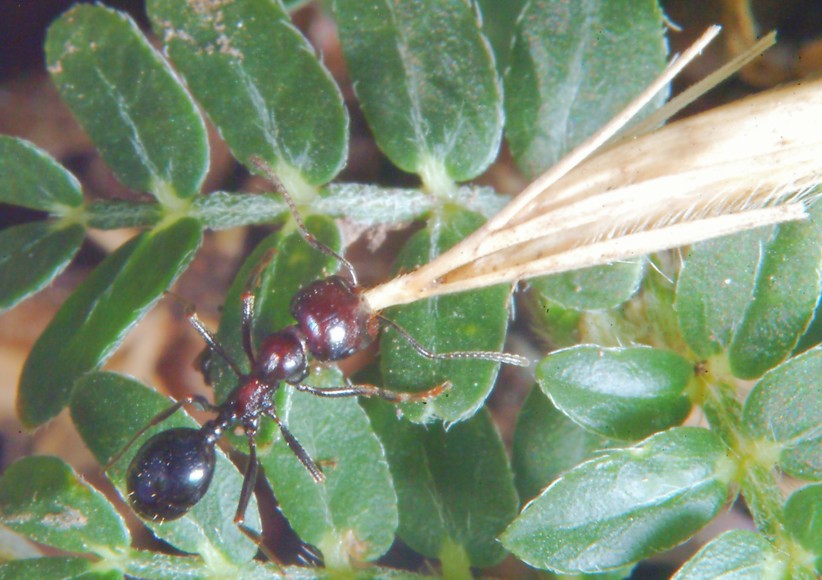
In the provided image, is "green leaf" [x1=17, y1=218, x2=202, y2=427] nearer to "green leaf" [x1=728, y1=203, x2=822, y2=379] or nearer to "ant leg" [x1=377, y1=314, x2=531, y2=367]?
"ant leg" [x1=377, y1=314, x2=531, y2=367]

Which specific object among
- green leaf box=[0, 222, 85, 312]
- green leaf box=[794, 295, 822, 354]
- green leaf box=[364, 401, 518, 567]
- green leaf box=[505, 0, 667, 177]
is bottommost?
green leaf box=[364, 401, 518, 567]

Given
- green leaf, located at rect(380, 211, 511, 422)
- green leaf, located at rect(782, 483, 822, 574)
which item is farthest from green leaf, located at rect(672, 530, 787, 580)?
→ green leaf, located at rect(380, 211, 511, 422)

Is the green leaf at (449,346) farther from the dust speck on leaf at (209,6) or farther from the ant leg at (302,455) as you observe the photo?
the dust speck on leaf at (209,6)

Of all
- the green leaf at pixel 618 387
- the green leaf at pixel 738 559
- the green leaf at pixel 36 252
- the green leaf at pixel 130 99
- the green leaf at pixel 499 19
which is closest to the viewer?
the green leaf at pixel 738 559

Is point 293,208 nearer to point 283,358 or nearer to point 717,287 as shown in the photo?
point 283,358

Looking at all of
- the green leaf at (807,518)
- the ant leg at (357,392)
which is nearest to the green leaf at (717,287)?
the green leaf at (807,518)

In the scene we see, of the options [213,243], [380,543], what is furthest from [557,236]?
[213,243]

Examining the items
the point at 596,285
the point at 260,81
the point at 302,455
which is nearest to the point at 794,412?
the point at 596,285
